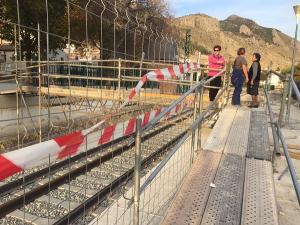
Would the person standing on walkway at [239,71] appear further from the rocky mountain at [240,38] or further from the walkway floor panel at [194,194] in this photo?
the rocky mountain at [240,38]

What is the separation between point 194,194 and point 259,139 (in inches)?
120


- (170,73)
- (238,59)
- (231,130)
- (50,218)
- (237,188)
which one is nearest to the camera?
(237,188)

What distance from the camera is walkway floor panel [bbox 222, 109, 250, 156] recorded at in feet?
19.9

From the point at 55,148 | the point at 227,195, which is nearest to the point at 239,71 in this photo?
the point at 227,195

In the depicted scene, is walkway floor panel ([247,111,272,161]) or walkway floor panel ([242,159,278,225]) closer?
walkway floor panel ([242,159,278,225])

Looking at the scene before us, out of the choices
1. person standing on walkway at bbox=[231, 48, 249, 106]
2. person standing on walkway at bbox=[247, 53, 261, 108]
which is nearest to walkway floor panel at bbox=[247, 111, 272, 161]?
person standing on walkway at bbox=[247, 53, 261, 108]

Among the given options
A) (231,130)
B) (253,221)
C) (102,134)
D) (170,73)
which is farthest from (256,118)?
(102,134)

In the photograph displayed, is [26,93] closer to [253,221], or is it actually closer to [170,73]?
[170,73]

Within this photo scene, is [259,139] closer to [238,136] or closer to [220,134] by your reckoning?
[238,136]

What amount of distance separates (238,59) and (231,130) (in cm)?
401

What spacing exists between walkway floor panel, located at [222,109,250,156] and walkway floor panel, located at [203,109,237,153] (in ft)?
0.29

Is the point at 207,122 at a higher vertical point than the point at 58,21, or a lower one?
lower

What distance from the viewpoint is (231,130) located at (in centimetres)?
751

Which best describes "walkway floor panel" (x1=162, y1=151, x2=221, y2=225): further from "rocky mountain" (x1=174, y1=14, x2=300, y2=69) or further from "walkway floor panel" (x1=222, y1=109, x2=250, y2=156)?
"rocky mountain" (x1=174, y1=14, x2=300, y2=69)
